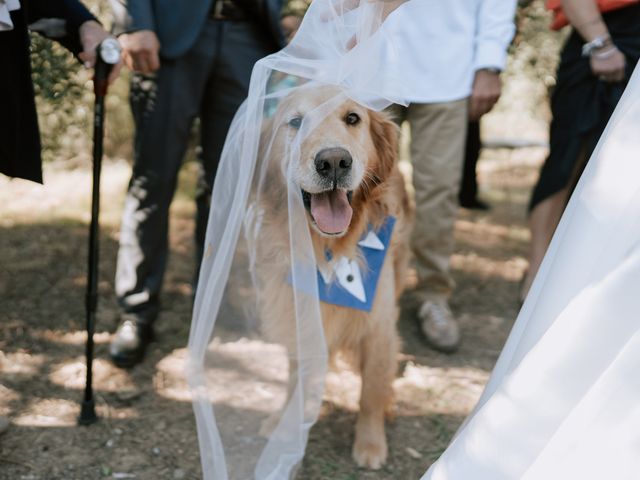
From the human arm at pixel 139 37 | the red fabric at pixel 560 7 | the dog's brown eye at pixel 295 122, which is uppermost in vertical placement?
A: the red fabric at pixel 560 7

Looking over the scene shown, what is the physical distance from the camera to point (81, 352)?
3291 mm

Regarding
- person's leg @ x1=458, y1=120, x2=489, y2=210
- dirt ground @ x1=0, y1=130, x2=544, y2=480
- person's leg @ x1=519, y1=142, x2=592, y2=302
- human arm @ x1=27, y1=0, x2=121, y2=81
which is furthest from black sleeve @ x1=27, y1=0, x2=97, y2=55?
person's leg @ x1=458, y1=120, x2=489, y2=210

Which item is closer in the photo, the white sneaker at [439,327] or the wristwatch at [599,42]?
the wristwatch at [599,42]

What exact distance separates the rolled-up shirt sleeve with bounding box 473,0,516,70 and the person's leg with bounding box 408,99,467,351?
26 cm

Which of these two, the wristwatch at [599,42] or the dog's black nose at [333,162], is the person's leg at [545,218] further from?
the dog's black nose at [333,162]

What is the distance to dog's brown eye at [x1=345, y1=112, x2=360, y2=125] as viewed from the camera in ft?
7.91

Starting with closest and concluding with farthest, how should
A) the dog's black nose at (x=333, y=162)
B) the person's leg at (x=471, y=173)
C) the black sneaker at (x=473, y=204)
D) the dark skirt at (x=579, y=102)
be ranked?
the dog's black nose at (x=333, y=162)
the dark skirt at (x=579, y=102)
the person's leg at (x=471, y=173)
the black sneaker at (x=473, y=204)

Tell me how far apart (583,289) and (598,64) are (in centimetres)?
171

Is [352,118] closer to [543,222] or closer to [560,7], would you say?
[560,7]

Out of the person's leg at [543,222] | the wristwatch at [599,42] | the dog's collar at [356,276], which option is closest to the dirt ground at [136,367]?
the person's leg at [543,222]

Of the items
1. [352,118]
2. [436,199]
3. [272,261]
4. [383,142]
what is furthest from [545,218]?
[272,261]

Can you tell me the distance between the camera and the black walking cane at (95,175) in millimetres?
2408

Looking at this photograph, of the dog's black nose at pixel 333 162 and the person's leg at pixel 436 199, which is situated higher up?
the dog's black nose at pixel 333 162

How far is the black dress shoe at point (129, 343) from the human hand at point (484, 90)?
6.51 ft
